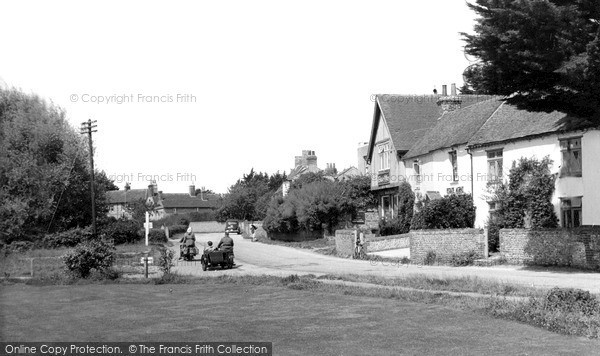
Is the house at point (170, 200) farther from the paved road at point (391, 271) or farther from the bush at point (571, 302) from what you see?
the bush at point (571, 302)

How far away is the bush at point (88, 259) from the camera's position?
2827cm

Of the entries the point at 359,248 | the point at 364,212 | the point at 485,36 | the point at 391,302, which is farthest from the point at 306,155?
the point at 391,302

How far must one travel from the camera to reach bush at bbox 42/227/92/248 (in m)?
46.6

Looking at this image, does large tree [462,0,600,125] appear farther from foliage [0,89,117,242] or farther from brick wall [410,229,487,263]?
foliage [0,89,117,242]

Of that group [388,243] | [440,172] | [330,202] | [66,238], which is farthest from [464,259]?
[66,238]

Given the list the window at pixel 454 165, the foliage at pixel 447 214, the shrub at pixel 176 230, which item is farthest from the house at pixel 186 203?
the foliage at pixel 447 214

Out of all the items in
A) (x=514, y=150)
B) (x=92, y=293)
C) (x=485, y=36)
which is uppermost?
(x=485, y=36)

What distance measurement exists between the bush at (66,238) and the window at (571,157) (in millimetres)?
29191

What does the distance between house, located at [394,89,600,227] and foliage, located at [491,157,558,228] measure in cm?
43

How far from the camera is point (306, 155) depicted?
92.8 meters

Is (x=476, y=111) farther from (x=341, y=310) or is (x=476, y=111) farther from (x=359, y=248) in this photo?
(x=341, y=310)

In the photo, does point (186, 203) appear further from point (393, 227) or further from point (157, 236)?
point (393, 227)

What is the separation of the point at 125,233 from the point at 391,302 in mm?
38795

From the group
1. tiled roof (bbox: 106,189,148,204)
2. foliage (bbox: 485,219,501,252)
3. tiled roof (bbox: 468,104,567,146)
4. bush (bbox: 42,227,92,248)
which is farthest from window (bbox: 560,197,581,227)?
tiled roof (bbox: 106,189,148,204)
